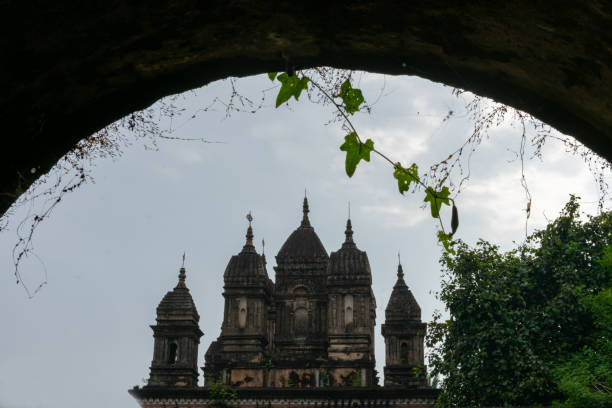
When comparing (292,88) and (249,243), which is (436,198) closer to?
(292,88)

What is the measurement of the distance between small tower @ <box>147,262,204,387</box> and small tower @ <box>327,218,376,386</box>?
563 cm

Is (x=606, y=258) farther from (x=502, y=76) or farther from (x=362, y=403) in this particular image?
(x=502, y=76)

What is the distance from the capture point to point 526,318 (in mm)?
17031

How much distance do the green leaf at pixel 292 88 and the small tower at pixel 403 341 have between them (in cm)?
2174

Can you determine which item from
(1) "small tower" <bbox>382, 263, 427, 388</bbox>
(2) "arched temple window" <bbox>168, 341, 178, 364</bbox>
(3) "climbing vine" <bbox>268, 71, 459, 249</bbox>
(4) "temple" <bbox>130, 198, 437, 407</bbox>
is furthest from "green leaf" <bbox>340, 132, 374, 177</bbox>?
(2) "arched temple window" <bbox>168, 341, 178, 364</bbox>

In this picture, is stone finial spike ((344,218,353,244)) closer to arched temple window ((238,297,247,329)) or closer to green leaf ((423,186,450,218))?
arched temple window ((238,297,247,329))

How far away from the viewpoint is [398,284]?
26.8m

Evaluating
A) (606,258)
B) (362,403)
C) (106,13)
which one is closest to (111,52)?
(106,13)

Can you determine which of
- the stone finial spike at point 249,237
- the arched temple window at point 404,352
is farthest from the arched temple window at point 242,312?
the arched temple window at point 404,352

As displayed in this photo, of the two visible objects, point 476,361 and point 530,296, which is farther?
point 530,296

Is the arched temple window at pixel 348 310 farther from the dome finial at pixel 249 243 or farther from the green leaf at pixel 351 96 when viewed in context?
the green leaf at pixel 351 96

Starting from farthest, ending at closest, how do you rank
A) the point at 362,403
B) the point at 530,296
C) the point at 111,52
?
the point at 362,403 < the point at 530,296 < the point at 111,52

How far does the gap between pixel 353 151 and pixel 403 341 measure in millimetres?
23315

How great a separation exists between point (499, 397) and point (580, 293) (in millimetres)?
3406
